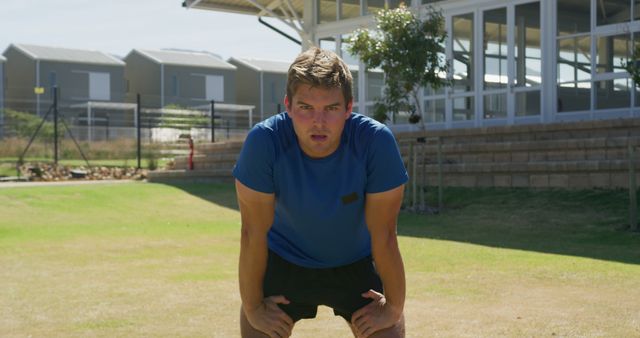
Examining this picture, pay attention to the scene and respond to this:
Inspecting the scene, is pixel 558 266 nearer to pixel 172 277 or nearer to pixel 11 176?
pixel 172 277

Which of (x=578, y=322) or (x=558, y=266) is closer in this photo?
(x=578, y=322)

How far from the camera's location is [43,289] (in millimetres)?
8453

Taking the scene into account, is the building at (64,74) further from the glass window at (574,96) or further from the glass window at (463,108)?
the glass window at (574,96)

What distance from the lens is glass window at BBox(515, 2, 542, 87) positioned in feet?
66.0

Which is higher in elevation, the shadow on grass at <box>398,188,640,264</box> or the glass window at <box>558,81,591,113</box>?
the glass window at <box>558,81,591,113</box>

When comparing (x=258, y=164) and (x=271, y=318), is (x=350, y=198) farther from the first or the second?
(x=271, y=318)

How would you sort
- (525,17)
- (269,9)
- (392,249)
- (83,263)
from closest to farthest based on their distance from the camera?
(392,249)
(83,263)
(525,17)
(269,9)

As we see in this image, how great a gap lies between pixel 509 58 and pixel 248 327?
58.4ft

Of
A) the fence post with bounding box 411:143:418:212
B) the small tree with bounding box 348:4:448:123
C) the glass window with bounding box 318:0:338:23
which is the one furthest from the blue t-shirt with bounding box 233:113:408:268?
the glass window with bounding box 318:0:338:23

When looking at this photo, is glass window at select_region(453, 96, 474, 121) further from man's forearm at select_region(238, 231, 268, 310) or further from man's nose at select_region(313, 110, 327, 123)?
man's nose at select_region(313, 110, 327, 123)

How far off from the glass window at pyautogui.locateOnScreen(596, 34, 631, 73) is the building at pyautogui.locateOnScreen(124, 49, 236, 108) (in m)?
33.1

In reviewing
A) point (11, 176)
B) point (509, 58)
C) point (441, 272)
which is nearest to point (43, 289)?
point (441, 272)

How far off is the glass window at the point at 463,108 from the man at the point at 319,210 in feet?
60.1

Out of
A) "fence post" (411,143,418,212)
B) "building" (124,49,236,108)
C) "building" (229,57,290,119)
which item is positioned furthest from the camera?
"building" (229,57,290,119)
